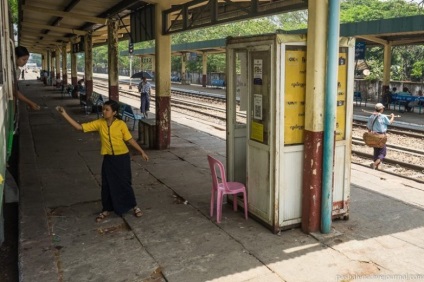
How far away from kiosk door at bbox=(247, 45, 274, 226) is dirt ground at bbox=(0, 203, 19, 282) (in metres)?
3.07

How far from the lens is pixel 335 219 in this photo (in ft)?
19.3

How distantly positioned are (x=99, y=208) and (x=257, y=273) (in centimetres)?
303

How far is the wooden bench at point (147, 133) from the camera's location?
11344 millimetres

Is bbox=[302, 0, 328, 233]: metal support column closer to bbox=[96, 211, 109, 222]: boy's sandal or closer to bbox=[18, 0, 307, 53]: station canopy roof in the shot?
bbox=[18, 0, 307, 53]: station canopy roof

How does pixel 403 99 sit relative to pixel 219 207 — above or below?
above

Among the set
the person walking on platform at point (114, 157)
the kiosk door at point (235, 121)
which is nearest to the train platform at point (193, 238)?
the person walking on platform at point (114, 157)

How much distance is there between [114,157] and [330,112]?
2865mm

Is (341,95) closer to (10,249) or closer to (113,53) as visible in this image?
(10,249)

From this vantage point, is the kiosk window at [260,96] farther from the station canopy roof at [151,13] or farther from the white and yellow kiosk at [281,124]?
the station canopy roof at [151,13]

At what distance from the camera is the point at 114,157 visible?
5875 millimetres

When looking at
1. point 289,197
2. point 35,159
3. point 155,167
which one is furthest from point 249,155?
point 35,159

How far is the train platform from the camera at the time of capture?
4.50 metres

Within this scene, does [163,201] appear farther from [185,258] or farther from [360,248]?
[360,248]

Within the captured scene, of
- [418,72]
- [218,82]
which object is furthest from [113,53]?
[218,82]
